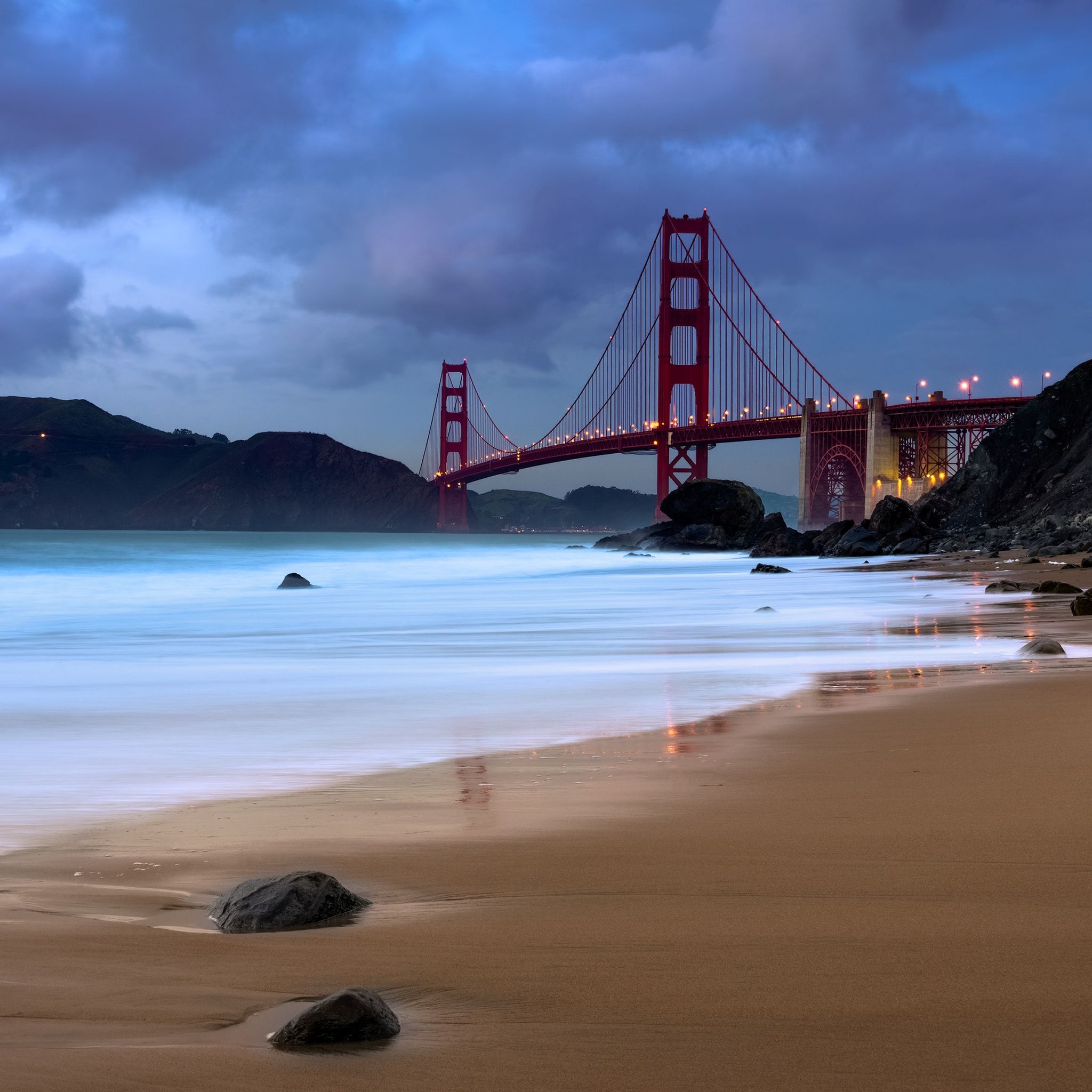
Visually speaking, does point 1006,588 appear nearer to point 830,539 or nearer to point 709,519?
point 830,539

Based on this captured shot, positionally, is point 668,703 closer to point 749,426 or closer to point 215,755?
point 215,755

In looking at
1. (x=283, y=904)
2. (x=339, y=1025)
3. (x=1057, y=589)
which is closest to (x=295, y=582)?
(x=1057, y=589)

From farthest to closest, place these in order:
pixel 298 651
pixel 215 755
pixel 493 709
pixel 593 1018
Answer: pixel 298 651 → pixel 493 709 → pixel 215 755 → pixel 593 1018

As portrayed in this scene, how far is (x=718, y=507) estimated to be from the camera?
179 ft

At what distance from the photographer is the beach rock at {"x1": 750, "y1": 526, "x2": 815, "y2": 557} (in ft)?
130

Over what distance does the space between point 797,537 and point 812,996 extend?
39804 millimetres

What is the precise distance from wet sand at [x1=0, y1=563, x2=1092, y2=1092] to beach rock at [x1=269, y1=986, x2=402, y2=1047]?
40mm

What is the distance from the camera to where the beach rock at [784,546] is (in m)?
39.7

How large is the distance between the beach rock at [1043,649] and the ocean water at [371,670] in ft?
0.52

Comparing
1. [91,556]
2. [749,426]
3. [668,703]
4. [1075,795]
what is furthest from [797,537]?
[1075,795]

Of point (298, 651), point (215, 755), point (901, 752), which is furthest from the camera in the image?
point (298, 651)

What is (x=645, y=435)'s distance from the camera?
2625 inches

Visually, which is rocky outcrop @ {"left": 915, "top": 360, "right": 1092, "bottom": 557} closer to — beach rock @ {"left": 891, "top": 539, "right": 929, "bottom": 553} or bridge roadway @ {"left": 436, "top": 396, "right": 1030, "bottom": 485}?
beach rock @ {"left": 891, "top": 539, "right": 929, "bottom": 553}

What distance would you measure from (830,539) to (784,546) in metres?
1.38
